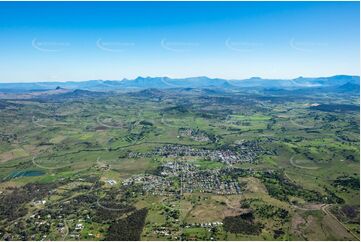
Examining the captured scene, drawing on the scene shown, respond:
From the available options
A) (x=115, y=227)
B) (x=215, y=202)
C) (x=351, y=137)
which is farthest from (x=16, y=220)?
(x=351, y=137)

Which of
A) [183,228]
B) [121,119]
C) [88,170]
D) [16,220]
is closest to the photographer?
[183,228]

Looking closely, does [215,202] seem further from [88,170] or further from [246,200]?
[88,170]

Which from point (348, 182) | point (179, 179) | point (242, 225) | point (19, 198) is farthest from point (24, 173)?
point (348, 182)

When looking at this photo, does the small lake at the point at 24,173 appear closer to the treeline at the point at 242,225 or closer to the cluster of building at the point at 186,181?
the cluster of building at the point at 186,181

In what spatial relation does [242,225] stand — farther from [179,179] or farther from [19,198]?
[19,198]

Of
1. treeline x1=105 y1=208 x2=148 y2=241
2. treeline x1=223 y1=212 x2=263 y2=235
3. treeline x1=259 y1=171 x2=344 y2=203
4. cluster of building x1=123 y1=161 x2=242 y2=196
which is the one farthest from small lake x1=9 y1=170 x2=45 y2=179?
treeline x1=259 y1=171 x2=344 y2=203

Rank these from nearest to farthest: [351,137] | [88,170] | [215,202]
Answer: [215,202] → [88,170] → [351,137]

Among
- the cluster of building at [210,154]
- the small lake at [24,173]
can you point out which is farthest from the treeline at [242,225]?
the small lake at [24,173]

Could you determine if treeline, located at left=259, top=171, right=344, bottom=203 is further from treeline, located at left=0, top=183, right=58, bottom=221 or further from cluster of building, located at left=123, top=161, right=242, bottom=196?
treeline, located at left=0, top=183, right=58, bottom=221
